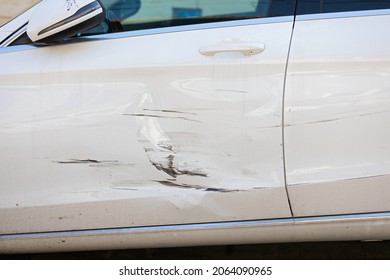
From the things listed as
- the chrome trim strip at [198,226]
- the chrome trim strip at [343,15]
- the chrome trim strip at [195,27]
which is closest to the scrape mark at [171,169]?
the chrome trim strip at [198,226]

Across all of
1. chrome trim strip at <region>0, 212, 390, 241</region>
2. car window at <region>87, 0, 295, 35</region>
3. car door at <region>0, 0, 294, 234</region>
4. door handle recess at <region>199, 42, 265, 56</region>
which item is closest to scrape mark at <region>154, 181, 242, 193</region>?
car door at <region>0, 0, 294, 234</region>

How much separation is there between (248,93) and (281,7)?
1.31 ft

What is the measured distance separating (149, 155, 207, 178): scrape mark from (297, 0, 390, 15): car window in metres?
0.75

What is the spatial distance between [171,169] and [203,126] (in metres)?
0.21

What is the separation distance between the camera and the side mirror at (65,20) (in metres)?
1.74

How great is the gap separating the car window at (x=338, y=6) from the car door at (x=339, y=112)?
0.02m

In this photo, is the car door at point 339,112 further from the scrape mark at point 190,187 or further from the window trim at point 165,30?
the scrape mark at point 190,187

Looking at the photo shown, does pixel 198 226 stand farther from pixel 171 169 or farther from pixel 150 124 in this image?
pixel 150 124

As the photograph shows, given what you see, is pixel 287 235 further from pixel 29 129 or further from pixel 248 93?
pixel 29 129

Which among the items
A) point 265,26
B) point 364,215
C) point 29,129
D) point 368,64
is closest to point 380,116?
point 368,64

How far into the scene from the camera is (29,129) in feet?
5.83

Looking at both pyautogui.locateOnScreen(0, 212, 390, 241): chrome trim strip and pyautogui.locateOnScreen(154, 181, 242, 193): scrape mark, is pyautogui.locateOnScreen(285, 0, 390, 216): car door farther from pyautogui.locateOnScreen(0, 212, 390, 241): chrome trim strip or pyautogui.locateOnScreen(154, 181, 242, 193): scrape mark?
pyautogui.locateOnScreen(154, 181, 242, 193): scrape mark

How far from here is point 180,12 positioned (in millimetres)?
1908

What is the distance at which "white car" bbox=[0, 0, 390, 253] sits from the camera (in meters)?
1.71
